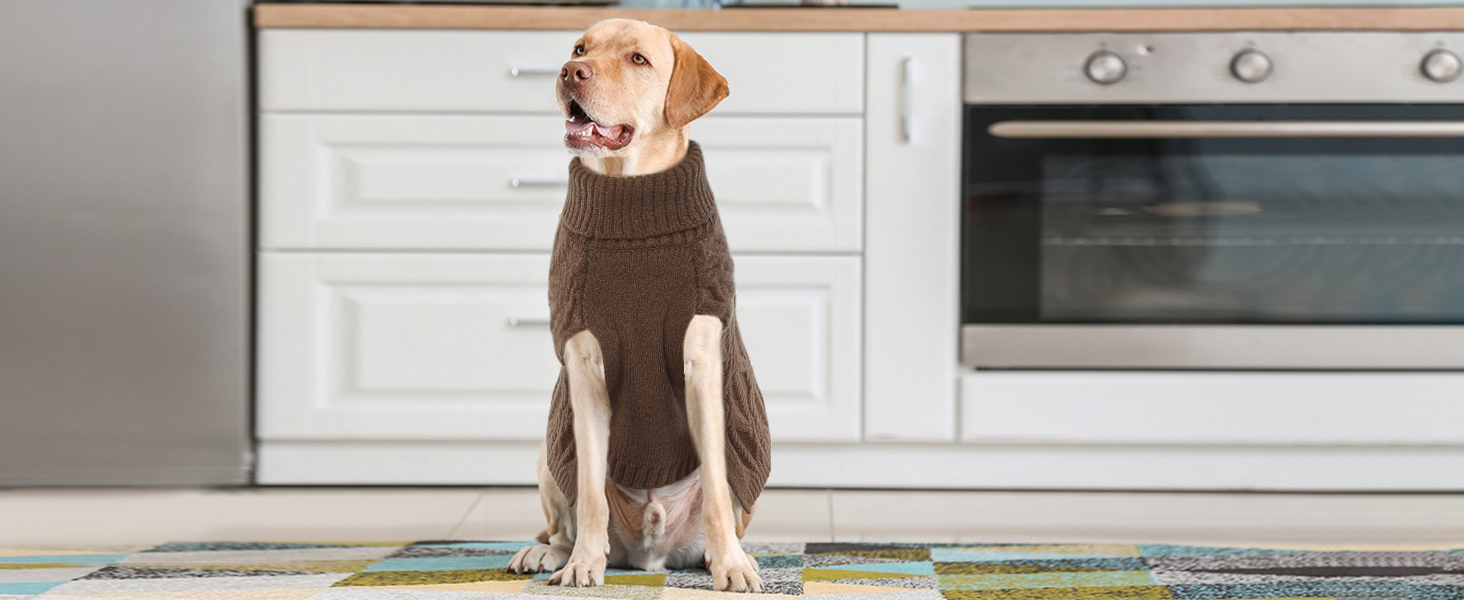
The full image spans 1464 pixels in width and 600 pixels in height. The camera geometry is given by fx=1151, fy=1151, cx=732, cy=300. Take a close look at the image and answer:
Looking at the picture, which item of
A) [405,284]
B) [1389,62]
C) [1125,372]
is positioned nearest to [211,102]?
[405,284]

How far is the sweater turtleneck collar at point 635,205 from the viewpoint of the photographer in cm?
121

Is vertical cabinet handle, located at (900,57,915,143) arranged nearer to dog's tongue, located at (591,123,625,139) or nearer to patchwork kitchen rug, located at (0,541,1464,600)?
Answer: patchwork kitchen rug, located at (0,541,1464,600)

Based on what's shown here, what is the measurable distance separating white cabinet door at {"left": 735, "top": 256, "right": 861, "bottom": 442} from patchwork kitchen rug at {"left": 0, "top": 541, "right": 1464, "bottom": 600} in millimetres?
489

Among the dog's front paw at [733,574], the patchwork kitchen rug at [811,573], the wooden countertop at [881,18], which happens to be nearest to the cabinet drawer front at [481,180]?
the wooden countertop at [881,18]

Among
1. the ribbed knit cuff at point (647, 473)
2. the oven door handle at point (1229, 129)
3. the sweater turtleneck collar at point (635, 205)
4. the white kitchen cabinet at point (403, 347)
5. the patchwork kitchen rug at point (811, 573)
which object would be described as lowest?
the patchwork kitchen rug at point (811, 573)

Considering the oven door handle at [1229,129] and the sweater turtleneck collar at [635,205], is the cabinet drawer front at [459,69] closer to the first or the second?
the oven door handle at [1229,129]

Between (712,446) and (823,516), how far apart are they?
0.65m

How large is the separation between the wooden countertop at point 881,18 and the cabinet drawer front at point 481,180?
0.53 feet

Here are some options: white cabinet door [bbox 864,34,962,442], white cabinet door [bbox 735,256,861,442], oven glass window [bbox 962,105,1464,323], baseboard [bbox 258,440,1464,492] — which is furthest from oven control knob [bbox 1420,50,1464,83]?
white cabinet door [bbox 735,256,861,442]

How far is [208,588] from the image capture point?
4.06ft

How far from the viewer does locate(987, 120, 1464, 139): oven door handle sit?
1.95 meters

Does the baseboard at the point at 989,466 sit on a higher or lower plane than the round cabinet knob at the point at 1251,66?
lower

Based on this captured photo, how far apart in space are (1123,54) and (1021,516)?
80cm

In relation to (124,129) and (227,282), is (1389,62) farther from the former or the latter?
(124,129)
